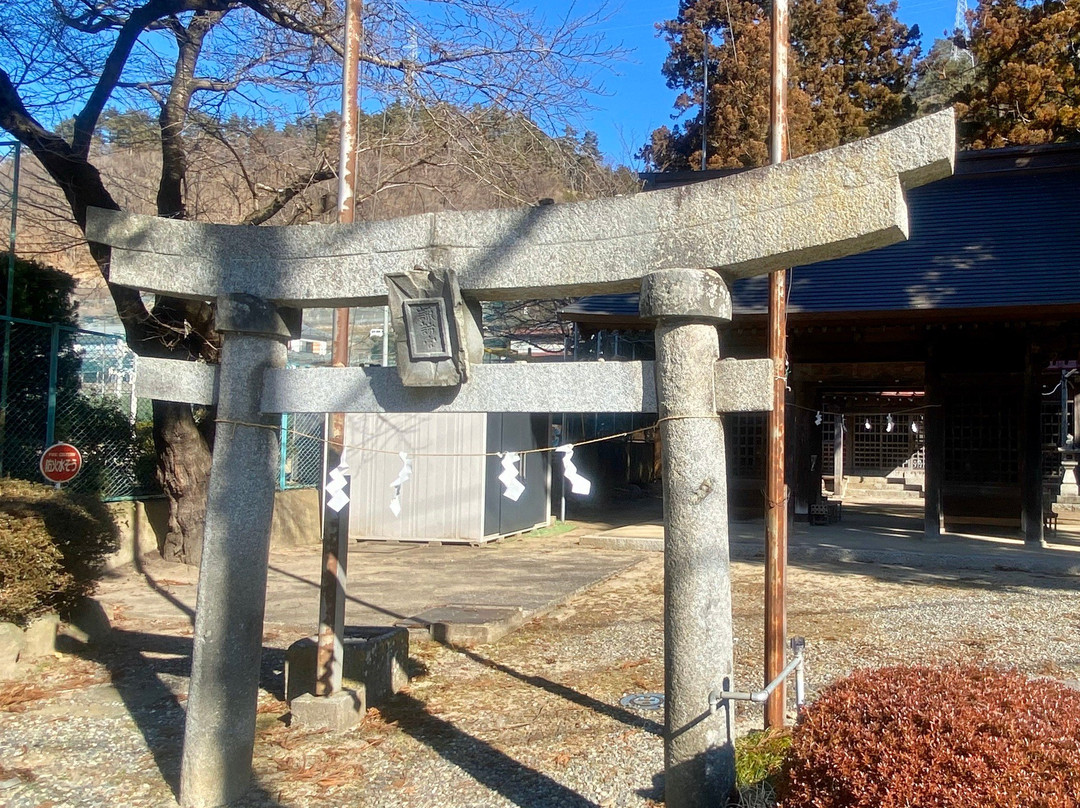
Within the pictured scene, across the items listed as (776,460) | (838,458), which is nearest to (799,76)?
(838,458)

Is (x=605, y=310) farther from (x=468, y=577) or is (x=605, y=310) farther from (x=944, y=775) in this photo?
(x=944, y=775)

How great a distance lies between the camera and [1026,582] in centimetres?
1090

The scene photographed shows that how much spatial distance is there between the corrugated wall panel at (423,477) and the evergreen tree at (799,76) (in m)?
12.4

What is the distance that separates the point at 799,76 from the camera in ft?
81.6

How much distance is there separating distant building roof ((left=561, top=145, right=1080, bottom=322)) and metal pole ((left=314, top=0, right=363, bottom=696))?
25.2 feet

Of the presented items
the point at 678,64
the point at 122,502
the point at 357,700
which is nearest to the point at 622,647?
the point at 357,700

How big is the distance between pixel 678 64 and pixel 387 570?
20991 millimetres

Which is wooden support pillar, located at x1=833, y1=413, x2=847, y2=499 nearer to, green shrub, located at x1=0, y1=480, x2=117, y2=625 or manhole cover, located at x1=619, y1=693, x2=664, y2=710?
manhole cover, located at x1=619, y1=693, x2=664, y2=710

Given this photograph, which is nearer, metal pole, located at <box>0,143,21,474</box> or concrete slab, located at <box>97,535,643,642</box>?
concrete slab, located at <box>97,535,643,642</box>

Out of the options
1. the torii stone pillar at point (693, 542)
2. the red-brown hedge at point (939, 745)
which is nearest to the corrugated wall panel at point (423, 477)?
the torii stone pillar at point (693, 542)

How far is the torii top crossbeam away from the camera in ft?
11.4

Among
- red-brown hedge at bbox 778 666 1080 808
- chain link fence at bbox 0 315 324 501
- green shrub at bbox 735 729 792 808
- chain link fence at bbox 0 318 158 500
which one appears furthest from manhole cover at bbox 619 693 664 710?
chain link fence at bbox 0 318 158 500

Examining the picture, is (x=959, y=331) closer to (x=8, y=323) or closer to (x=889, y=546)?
(x=889, y=546)

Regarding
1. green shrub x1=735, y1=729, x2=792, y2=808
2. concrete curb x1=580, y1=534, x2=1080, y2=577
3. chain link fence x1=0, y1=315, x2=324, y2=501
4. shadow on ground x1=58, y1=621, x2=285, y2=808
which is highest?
chain link fence x1=0, y1=315, x2=324, y2=501
